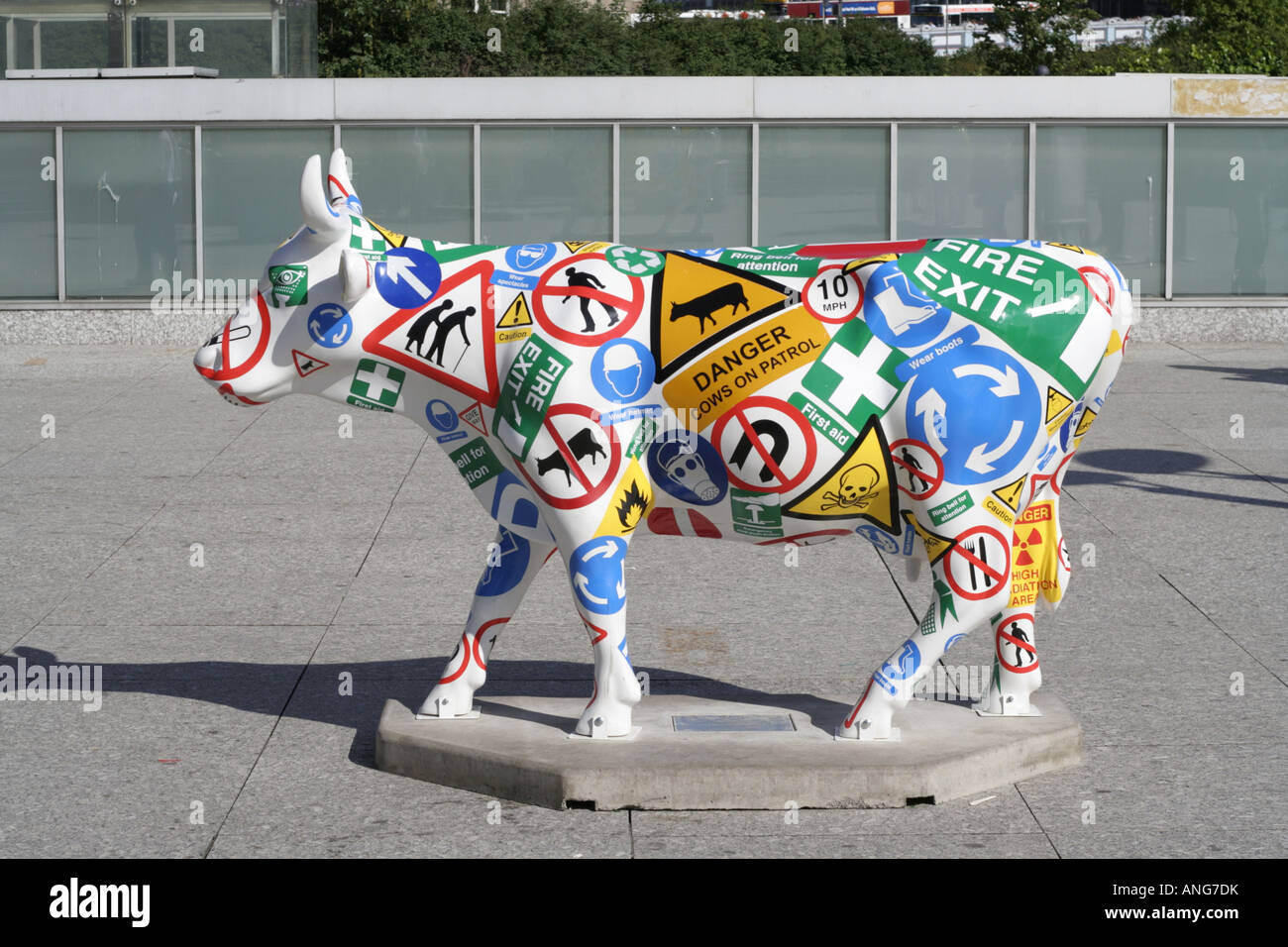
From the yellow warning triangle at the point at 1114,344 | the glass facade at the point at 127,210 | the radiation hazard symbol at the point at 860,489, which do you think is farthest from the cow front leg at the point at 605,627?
the glass facade at the point at 127,210

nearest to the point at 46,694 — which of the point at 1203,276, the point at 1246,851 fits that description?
the point at 1246,851

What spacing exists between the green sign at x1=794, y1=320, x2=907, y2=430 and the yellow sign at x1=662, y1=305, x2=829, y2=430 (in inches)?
2.0

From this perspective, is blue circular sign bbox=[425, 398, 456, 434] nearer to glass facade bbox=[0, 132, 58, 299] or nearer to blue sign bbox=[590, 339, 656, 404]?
blue sign bbox=[590, 339, 656, 404]

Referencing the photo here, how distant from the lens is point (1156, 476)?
413 inches

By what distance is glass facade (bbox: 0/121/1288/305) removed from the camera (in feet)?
56.0

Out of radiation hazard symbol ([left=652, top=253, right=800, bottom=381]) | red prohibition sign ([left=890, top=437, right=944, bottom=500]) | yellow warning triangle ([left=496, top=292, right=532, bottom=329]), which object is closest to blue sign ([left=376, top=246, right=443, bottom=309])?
yellow warning triangle ([left=496, top=292, right=532, bottom=329])

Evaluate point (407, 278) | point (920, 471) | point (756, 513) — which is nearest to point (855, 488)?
point (920, 471)

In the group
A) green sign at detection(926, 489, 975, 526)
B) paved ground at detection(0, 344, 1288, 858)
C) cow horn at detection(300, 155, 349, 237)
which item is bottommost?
paved ground at detection(0, 344, 1288, 858)

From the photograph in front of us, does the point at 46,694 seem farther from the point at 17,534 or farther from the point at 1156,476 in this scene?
the point at 1156,476

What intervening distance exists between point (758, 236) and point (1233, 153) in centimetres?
512

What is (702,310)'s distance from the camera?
16.4ft

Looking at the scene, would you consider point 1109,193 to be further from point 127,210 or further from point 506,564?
point 506,564

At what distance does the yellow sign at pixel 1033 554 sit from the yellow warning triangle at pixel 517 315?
174 cm

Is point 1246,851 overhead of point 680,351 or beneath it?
beneath
